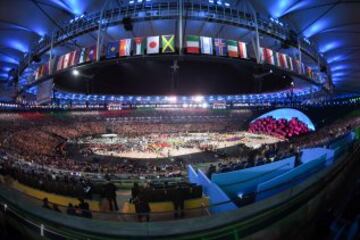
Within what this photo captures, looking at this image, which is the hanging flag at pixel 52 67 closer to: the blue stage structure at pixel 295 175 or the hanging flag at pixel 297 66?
the blue stage structure at pixel 295 175

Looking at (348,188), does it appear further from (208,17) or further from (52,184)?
(52,184)

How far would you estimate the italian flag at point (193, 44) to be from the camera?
11.3 metres

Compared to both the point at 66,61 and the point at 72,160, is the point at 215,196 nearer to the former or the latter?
the point at 66,61

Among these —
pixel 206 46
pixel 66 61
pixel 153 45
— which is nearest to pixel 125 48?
pixel 153 45

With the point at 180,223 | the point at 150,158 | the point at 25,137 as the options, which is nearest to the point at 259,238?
the point at 180,223

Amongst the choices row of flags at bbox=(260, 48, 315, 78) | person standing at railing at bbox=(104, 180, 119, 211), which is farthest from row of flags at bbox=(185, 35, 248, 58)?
person standing at railing at bbox=(104, 180, 119, 211)

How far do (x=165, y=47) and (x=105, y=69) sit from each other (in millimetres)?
5904

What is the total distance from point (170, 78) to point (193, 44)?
6.87 meters

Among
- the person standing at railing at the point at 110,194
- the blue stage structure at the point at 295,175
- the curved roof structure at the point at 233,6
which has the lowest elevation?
the person standing at railing at the point at 110,194

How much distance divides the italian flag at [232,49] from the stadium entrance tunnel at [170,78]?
244cm

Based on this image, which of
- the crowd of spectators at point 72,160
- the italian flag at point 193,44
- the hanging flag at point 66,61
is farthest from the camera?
the crowd of spectators at point 72,160

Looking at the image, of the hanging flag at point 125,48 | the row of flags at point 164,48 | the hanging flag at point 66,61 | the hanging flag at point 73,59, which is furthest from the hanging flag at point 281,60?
the hanging flag at point 66,61

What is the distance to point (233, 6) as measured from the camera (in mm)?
16781

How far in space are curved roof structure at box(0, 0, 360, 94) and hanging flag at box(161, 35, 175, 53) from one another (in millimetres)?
5751
